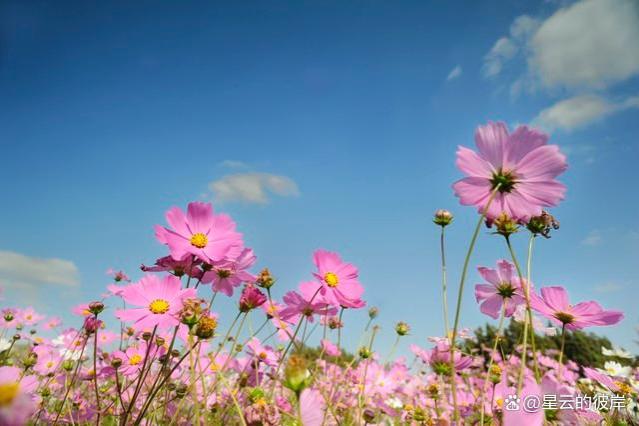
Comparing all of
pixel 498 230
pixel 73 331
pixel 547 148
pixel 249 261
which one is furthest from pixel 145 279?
pixel 73 331

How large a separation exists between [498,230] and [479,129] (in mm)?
230

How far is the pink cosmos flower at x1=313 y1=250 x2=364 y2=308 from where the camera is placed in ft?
3.87

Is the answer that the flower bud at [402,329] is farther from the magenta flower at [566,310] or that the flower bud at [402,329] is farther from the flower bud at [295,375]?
the flower bud at [295,375]

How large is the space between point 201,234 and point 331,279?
38 cm

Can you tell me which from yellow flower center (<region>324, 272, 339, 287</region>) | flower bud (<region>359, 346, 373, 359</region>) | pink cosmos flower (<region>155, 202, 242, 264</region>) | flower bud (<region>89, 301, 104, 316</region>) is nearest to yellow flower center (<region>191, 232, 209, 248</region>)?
pink cosmos flower (<region>155, 202, 242, 264</region>)

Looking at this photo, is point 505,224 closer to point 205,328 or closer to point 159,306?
point 205,328

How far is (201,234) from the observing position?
44.2 inches

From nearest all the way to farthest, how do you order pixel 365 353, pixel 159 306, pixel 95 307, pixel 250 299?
1. pixel 159 306
2. pixel 250 299
3. pixel 95 307
4. pixel 365 353

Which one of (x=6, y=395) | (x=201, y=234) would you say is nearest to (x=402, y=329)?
(x=201, y=234)

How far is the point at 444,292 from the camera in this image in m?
1.08

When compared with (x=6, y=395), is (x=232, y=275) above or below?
above

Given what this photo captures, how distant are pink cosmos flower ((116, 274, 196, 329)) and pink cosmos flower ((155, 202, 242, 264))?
0.32 feet

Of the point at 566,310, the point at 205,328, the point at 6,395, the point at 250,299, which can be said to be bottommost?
the point at 6,395

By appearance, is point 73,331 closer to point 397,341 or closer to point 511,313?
point 397,341
